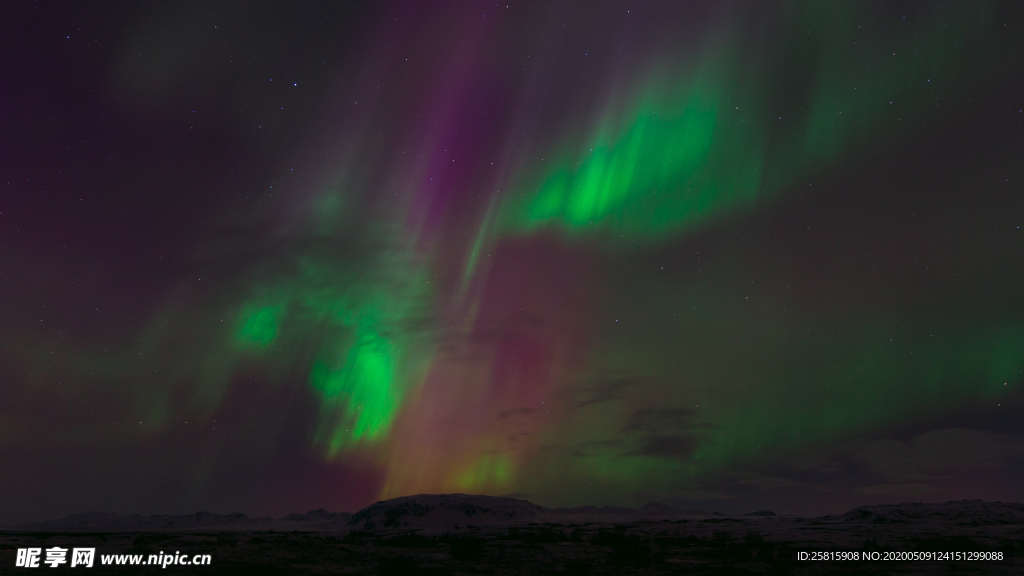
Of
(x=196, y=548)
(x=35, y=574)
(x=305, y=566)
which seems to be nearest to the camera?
(x=35, y=574)

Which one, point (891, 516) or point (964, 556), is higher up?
point (964, 556)

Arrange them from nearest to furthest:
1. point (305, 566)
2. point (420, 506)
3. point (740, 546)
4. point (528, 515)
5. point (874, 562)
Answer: point (305, 566) → point (874, 562) → point (740, 546) → point (420, 506) → point (528, 515)

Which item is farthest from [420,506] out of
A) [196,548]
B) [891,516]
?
[196,548]

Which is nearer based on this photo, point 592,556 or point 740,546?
point 592,556

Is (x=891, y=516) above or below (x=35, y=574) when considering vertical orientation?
below

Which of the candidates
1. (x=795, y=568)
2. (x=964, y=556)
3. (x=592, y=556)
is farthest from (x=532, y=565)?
(x=964, y=556)

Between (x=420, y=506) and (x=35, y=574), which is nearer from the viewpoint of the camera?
(x=35, y=574)

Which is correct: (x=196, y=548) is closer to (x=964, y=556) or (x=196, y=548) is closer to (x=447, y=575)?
(x=447, y=575)

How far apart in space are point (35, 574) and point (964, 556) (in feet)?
134

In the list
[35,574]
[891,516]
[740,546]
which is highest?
[35,574]

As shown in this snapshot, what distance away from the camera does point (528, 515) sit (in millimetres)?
119938

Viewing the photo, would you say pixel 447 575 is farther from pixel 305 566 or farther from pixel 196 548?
pixel 196 548

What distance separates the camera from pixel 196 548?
26.8 m

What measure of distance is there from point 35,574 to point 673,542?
3514 centimetres
